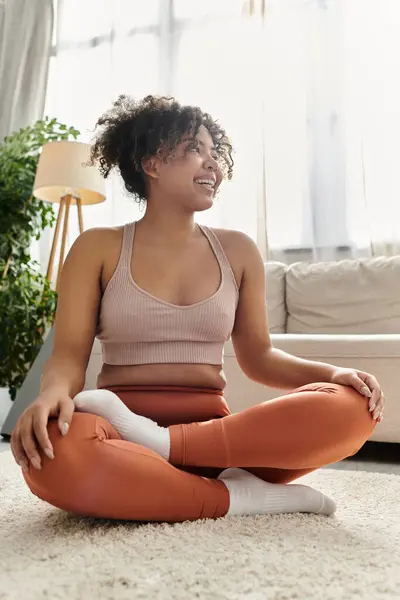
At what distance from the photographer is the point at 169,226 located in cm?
138

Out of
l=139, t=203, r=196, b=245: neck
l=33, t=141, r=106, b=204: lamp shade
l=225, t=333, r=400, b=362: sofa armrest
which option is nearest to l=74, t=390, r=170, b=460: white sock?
l=139, t=203, r=196, b=245: neck

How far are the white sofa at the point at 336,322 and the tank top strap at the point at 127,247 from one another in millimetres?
922

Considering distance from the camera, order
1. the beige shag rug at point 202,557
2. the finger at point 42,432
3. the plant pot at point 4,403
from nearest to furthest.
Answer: the beige shag rug at point 202,557 → the finger at point 42,432 → the plant pot at point 4,403

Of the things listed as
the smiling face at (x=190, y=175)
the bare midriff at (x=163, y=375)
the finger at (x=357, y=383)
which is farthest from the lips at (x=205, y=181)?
the finger at (x=357, y=383)

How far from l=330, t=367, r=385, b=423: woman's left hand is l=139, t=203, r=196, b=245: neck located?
452mm

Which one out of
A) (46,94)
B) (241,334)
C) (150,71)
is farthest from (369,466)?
(46,94)

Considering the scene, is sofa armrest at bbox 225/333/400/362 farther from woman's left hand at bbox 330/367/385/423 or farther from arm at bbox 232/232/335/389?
woman's left hand at bbox 330/367/385/423

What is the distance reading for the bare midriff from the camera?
4.03 feet

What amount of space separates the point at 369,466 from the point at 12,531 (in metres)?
1.20

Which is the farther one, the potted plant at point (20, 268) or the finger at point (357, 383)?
the potted plant at point (20, 268)

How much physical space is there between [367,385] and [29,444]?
1.87 feet

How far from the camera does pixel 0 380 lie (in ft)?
10.3

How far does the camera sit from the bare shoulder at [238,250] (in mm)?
1385

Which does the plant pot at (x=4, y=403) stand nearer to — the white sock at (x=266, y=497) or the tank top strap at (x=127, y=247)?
the tank top strap at (x=127, y=247)
